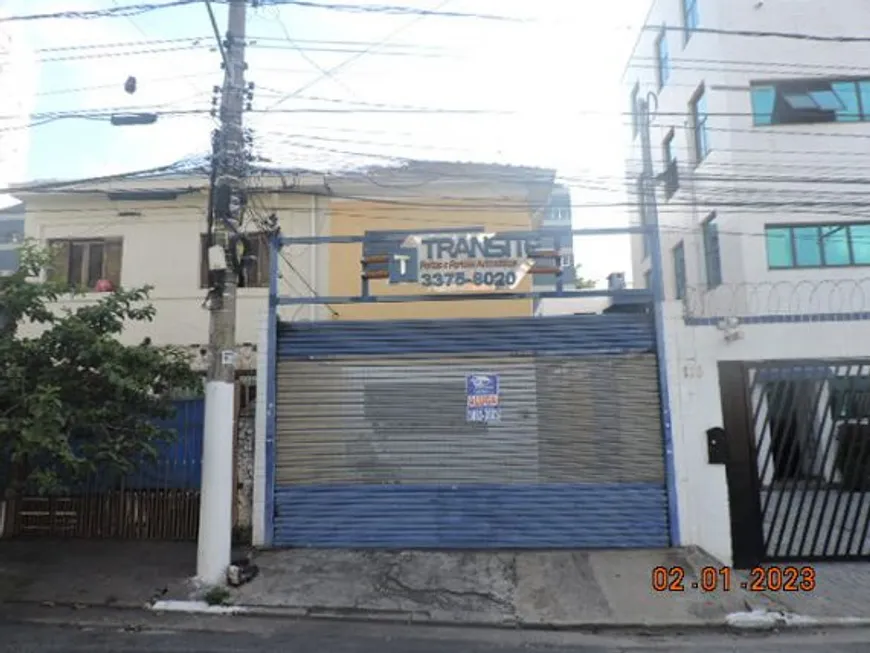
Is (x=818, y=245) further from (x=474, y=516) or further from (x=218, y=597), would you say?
(x=218, y=597)

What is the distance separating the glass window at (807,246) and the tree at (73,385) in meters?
14.3

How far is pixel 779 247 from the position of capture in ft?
50.2

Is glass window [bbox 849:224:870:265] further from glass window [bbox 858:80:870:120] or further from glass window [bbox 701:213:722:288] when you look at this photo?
glass window [bbox 701:213:722:288]

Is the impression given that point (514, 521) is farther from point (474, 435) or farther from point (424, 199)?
point (424, 199)

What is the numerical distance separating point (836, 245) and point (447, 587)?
44.2ft

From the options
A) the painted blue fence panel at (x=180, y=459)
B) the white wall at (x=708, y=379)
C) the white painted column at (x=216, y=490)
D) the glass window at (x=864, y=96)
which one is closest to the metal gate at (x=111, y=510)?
the painted blue fence panel at (x=180, y=459)

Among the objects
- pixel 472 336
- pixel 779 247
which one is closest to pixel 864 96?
pixel 779 247

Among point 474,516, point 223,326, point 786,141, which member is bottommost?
point 474,516

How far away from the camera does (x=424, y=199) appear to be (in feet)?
49.1

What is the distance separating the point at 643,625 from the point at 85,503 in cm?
746

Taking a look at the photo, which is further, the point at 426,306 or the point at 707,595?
the point at 426,306

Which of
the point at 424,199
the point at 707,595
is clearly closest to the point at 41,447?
the point at 707,595

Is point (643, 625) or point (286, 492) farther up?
point (286, 492)

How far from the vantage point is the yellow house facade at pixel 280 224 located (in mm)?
13836
